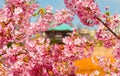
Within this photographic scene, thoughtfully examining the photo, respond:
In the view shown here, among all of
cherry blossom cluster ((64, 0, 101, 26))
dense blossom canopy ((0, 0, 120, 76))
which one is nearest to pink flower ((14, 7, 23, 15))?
dense blossom canopy ((0, 0, 120, 76))

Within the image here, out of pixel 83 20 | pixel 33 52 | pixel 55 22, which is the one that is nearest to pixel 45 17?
pixel 55 22

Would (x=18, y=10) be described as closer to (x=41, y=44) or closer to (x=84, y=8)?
(x=41, y=44)

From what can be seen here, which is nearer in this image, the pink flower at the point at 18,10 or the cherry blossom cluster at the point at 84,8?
the pink flower at the point at 18,10

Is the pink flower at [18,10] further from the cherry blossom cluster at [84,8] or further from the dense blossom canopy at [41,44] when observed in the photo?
the cherry blossom cluster at [84,8]

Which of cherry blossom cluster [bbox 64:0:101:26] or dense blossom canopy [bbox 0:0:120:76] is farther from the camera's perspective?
cherry blossom cluster [bbox 64:0:101:26]

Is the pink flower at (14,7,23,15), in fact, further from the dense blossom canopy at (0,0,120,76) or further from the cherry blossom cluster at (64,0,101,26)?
the cherry blossom cluster at (64,0,101,26)

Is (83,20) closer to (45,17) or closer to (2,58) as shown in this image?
(45,17)

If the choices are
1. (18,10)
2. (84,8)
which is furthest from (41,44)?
(84,8)

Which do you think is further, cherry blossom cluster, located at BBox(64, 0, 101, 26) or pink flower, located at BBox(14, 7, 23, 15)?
cherry blossom cluster, located at BBox(64, 0, 101, 26)

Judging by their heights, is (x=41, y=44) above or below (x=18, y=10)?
below

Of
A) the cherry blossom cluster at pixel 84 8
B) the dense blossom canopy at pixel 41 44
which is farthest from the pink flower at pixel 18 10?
the cherry blossom cluster at pixel 84 8

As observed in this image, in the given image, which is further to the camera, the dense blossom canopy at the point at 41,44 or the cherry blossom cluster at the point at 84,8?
the cherry blossom cluster at the point at 84,8

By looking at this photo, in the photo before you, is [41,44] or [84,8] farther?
[84,8]

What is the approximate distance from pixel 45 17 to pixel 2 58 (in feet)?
4.29
